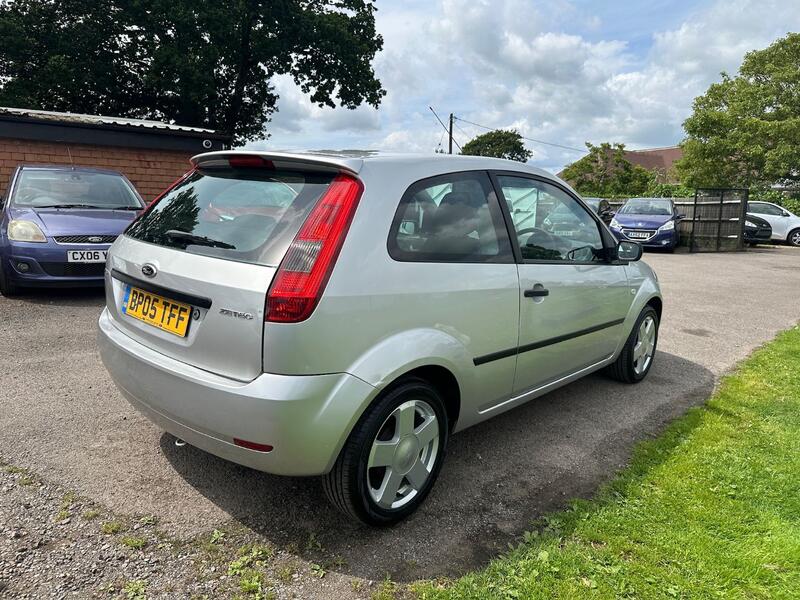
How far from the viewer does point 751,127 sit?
2656 centimetres

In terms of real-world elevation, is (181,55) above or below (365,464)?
above

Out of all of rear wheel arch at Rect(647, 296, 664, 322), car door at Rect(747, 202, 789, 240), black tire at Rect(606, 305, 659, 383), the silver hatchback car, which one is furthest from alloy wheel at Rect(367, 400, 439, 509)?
car door at Rect(747, 202, 789, 240)

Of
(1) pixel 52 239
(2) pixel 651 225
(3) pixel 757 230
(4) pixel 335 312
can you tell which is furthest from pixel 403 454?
(3) pixel 757 230

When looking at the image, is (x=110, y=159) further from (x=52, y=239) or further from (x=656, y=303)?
(x=656, y=303)

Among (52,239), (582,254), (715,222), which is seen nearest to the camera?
(582,254)

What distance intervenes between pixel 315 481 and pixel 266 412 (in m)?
0.95

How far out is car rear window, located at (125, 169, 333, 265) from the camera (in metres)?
2.18

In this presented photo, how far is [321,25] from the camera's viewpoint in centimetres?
2136

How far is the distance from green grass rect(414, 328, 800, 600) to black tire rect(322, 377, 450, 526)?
39 cm

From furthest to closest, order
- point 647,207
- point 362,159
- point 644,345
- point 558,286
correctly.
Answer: point 647,207
point 644,345
point 558,286
point 362,159

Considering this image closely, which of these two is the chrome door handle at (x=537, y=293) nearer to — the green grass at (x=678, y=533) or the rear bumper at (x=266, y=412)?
the green grass at (x=678, y=533)

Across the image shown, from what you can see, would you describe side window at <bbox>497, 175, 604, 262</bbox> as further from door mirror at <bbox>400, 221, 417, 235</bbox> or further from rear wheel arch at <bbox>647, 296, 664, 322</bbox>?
rear wheel arch at <bbox>647, 296, 664, 322</bbox>

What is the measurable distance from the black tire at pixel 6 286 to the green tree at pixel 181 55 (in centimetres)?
1590

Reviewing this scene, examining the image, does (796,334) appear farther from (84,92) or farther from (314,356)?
(84,92)
